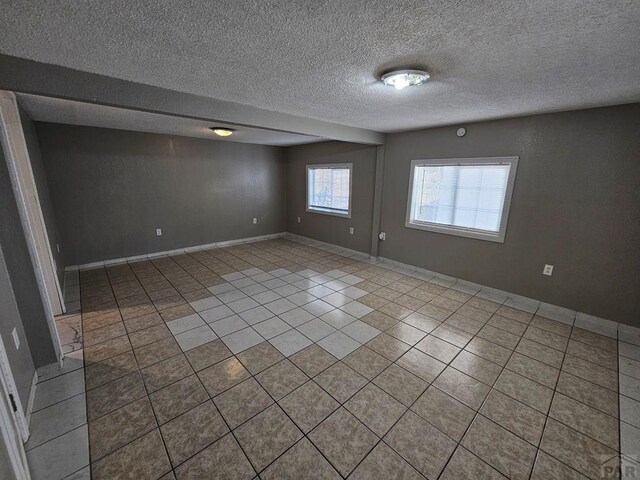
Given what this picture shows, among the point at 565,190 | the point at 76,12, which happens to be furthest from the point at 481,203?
the point at 76,12

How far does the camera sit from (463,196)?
3.56m

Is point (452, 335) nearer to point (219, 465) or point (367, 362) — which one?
point (367, 362)

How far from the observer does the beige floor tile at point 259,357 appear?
2076 mm

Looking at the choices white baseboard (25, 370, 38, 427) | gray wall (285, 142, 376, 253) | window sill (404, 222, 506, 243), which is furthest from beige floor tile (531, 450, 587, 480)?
gray wall (285, 142, 376, 253)

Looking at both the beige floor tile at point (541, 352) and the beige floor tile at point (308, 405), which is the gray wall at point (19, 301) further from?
the beige floor tile at point (541, 352)

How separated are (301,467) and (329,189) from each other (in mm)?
4734

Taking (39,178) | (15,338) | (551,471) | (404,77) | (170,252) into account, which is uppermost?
(404,77)

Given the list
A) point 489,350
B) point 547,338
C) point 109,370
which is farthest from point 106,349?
point 547,338

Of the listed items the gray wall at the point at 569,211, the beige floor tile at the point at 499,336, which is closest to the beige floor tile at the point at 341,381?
the beige floor tile at the point at 499,336

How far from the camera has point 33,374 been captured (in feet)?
6.22

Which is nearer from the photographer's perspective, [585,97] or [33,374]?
[33,374]

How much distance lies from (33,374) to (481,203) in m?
4.72

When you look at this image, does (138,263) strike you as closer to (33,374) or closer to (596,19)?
(33,374)

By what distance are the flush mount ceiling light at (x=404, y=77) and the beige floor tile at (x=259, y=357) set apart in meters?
2.27
